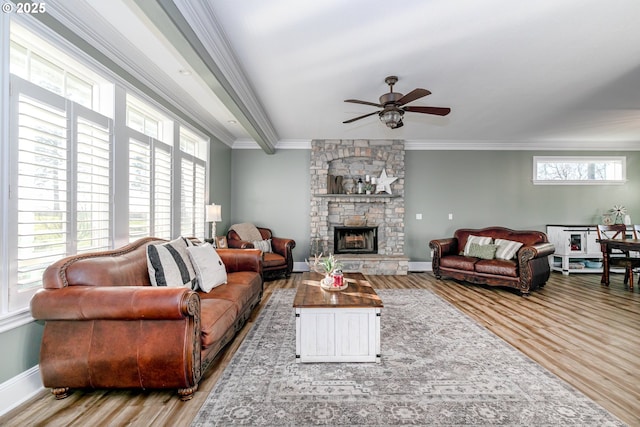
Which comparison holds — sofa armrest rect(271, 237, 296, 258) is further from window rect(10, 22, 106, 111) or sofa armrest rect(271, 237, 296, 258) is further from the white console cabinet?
the white console cabinet

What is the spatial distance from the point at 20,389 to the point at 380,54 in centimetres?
365

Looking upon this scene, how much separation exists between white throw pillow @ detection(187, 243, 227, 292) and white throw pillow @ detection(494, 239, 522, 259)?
4.35 m

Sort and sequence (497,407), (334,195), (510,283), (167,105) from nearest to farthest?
(497,407)
(167,105)
(510,283)
(334,195)

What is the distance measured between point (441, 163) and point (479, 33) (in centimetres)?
403

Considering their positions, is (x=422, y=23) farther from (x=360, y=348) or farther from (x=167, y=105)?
(x=167, y=105)

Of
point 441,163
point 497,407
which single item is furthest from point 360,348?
point 441,163

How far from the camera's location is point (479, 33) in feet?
8.09

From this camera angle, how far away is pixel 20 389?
1832 millimetres

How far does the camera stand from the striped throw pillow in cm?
238

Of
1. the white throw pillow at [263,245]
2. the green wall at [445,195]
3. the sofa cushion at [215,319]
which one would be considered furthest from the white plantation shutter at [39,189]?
the green wall at [445,195]

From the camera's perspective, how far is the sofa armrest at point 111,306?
1.77 meters

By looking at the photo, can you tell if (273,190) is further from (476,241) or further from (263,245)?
(476,241)

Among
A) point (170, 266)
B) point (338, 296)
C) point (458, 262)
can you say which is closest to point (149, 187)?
point (170, 266)

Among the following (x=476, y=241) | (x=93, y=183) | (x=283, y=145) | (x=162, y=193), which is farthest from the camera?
(x=283, y=145)
